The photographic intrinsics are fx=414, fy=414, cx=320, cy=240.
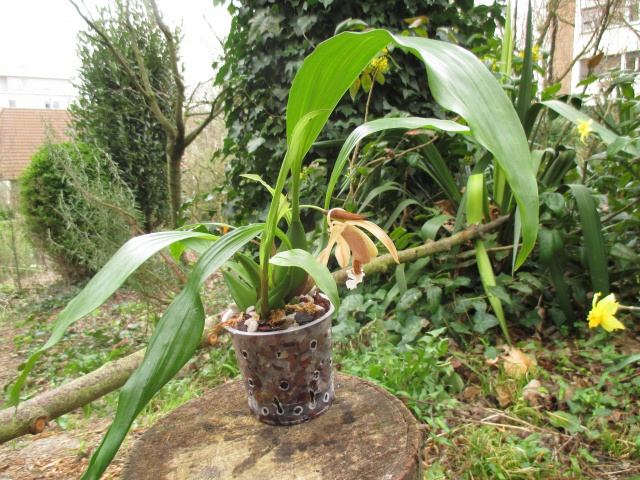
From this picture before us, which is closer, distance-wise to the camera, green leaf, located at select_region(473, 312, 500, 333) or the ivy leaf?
green leaf, located at select_region(473, 312, 500, 333)

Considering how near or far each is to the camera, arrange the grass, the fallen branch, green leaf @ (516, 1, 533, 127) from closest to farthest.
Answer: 1. the fallen branch
2. the grass
3. green leaf @ (516, 1, 533, 127)

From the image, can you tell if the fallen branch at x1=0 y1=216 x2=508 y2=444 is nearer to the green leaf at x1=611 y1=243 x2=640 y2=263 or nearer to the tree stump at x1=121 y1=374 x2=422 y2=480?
the tree stump at x1=121 y1=374 x2=422 y2=480

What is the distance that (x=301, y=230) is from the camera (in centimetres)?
79

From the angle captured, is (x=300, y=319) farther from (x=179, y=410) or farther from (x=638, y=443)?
(x=638, y=443)

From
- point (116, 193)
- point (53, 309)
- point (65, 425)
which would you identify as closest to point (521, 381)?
point (65, 425)

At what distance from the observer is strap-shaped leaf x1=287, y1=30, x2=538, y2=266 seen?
436mm

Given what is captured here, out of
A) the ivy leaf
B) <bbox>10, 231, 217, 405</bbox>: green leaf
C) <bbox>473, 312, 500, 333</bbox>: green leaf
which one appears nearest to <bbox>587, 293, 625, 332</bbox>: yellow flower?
<bbox>473, 312, 500, 333</bbox>: green leaf

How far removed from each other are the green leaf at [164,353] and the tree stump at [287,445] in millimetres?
240

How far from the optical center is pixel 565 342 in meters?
1.63

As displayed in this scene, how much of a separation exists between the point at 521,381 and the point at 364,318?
2.42 ft

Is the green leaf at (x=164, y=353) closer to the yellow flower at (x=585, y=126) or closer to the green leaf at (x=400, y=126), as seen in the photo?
the green leaf at (x=400, y=126)

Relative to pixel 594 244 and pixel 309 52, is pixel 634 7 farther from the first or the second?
pixel 594 244

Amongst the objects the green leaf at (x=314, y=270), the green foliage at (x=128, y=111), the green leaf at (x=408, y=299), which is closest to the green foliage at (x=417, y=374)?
the green leaf at (x=408, y=299)

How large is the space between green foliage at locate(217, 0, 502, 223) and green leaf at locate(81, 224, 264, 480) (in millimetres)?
1560
